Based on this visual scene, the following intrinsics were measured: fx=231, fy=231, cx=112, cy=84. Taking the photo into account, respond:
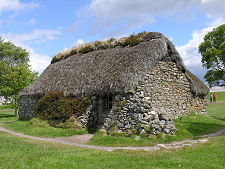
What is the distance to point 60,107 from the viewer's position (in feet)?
54.3

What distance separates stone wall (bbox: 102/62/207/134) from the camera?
1263 cm

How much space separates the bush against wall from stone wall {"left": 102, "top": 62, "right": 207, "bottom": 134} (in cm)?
287

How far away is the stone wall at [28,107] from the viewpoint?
21.4m

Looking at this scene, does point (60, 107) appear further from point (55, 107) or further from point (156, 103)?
point (156, 103)

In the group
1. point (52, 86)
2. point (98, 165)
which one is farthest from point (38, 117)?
point (98, 165)

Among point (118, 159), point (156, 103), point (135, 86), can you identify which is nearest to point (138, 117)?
point (135, 86)

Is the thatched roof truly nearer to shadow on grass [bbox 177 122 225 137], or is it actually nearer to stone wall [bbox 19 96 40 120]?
stone wall [bbox 19 96 40 120]

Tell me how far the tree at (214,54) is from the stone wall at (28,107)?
17.7 m

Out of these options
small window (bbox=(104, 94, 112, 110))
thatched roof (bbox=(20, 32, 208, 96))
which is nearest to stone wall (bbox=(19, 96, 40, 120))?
thatched roof (bbox=(20, 32, 208, 96))

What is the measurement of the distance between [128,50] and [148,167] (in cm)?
1097

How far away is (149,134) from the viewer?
39.4 feet

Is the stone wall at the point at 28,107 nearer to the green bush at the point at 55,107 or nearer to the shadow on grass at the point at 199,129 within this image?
the green bush at the point at 55,107

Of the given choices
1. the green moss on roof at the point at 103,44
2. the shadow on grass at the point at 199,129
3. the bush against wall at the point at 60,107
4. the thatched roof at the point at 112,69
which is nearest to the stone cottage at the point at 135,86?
the thatched roof at the point at 112,69

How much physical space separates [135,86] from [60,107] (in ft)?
19.6
